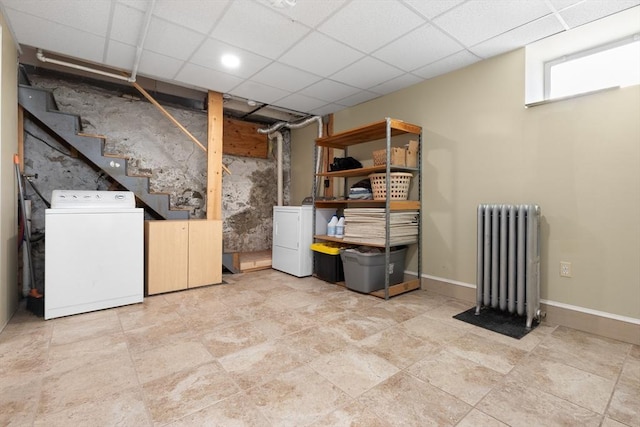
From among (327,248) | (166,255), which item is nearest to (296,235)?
(327,248)

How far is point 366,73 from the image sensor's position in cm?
338

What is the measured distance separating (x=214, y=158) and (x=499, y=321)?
371 cm

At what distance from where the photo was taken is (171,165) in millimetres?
4520

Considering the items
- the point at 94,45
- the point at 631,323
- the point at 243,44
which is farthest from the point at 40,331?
the point at 631,323

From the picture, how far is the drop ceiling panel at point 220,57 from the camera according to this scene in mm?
2854

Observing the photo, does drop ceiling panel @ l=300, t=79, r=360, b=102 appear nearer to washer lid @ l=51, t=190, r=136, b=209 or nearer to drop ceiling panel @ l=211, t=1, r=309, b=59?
drop ceiling panel @ l=211, t=1, r=309, b=59

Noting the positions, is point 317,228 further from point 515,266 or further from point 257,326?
point 515,266

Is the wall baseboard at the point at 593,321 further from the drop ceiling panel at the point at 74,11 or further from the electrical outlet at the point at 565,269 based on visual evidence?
the drop ceiling panel at the point at 74,11

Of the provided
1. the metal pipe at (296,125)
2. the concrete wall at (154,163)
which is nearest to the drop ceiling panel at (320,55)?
the metal pipe at (296,125)

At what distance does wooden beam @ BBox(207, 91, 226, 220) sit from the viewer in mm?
4016

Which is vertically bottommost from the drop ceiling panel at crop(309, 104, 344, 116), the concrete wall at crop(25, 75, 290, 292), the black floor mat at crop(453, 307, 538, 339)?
the black floor mat at crop(453, 307, 538, 339)

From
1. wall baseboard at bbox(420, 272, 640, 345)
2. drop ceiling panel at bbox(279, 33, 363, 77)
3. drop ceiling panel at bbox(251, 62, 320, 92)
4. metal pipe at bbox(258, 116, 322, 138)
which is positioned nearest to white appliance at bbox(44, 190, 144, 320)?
drop ceiling panel at bbox(251, 62, 320, 92)

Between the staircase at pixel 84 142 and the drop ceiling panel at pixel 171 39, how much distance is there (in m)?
1.29

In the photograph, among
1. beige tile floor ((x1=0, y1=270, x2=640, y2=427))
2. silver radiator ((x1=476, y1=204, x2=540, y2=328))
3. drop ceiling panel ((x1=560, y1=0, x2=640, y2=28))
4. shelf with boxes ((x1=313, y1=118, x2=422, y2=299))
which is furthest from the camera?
shelf with boxes ((x1=313, y1=118, x2=422, y2=299))
